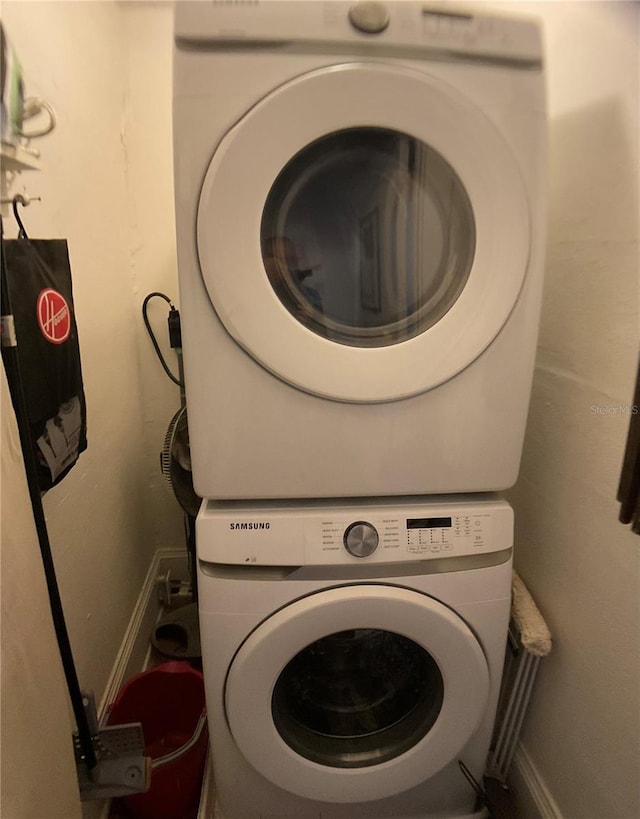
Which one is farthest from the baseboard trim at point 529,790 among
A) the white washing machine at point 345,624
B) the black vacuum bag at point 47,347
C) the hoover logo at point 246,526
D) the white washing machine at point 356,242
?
the black vacuum bag at point 47,347

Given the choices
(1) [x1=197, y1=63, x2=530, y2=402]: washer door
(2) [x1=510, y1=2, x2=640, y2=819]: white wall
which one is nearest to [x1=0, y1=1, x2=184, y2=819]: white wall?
(1) [x1=197, y1=63, x2=530, y2=402]: washer door

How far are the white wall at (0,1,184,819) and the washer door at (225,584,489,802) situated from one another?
12.2 inches

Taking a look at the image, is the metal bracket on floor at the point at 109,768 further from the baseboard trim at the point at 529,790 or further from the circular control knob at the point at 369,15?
the circular control knob at the point at 369,15

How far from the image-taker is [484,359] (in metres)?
0.84

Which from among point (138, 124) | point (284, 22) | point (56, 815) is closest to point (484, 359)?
point (284, 22)

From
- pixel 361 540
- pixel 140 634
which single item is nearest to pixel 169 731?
pixel 140 634

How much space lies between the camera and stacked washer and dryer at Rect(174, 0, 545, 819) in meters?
0.72

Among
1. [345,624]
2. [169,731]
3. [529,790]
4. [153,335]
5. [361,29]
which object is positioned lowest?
[169,731]

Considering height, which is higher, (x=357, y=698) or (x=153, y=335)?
(x=153, y=335)

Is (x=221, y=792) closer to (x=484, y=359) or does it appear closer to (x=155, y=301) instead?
(x=484, y=359)

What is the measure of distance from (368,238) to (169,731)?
4.35ft

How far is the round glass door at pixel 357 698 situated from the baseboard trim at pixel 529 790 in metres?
0.34

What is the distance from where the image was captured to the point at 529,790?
1.12m

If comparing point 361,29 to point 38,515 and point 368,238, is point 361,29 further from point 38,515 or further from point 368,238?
point 38,515
